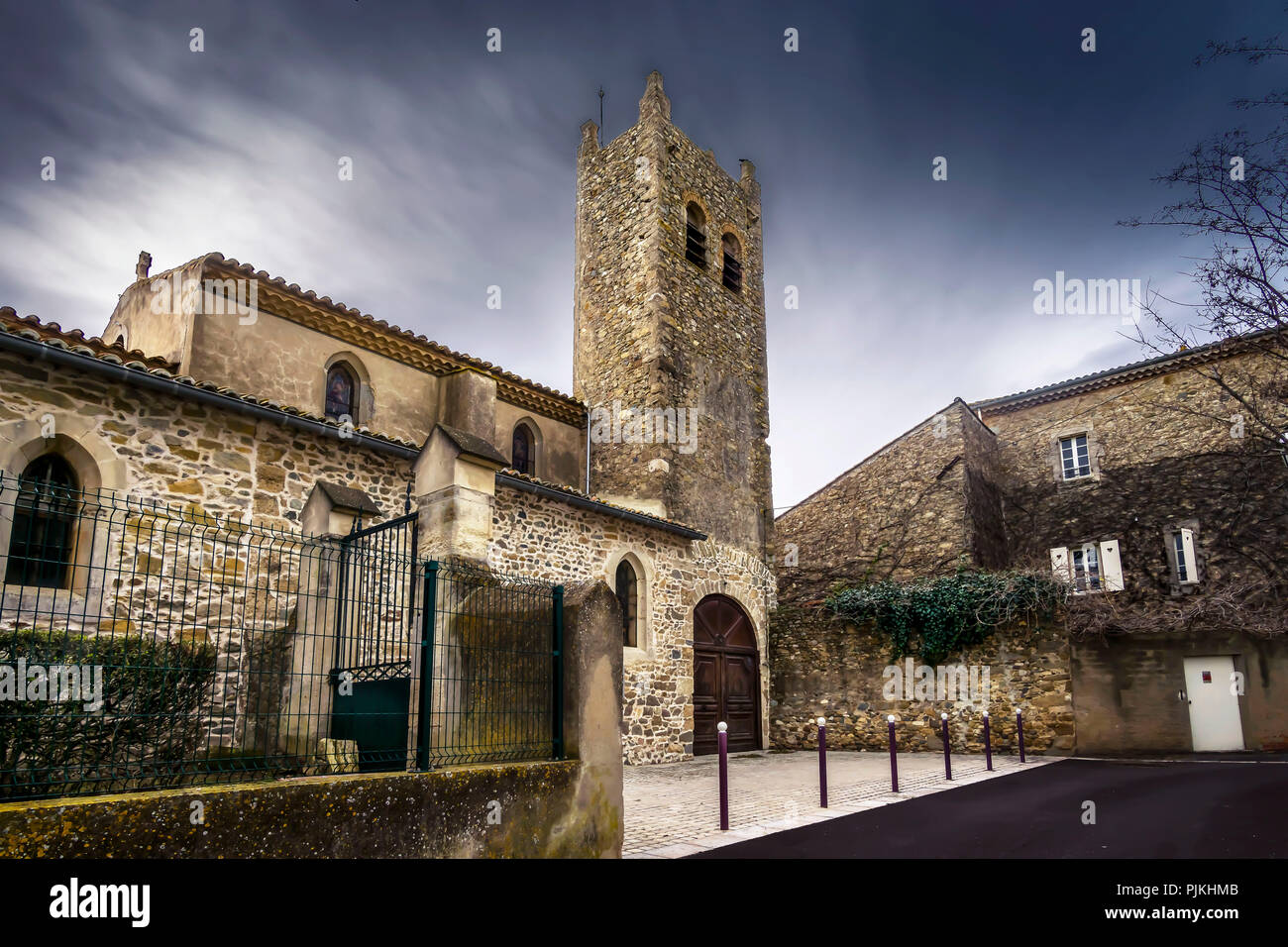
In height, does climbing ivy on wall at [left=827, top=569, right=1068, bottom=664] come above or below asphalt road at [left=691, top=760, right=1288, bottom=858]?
Result: above

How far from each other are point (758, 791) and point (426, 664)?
5710mm

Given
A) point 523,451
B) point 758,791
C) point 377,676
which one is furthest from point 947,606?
point 377,676

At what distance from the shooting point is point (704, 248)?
1767cm

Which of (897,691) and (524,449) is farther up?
(524,449)

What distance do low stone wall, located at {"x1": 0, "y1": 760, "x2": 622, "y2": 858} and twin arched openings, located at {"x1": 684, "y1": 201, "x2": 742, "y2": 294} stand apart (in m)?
13.4

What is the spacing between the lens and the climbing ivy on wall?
14.0 m

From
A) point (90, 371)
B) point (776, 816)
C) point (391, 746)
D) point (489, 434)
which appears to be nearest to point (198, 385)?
point (90, 371)

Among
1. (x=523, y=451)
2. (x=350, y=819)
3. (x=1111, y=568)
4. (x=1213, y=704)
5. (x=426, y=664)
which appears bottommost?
(x=1213, y=704)

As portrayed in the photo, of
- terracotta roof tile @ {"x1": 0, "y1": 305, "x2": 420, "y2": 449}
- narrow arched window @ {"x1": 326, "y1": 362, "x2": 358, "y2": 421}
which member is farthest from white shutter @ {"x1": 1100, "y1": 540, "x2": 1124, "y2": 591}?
terracotta roof tile @ {"x1": 0, "y1": 305, "x2": 420, "y2": 449}

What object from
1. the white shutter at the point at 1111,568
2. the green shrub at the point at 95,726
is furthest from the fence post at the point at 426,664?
the white shutter at the point at 1111,568

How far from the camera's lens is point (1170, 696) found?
42.5 ft

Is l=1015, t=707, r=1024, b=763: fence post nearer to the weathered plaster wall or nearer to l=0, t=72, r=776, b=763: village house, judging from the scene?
the weathered plaster wall

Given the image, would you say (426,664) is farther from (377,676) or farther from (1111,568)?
(1111,568)
